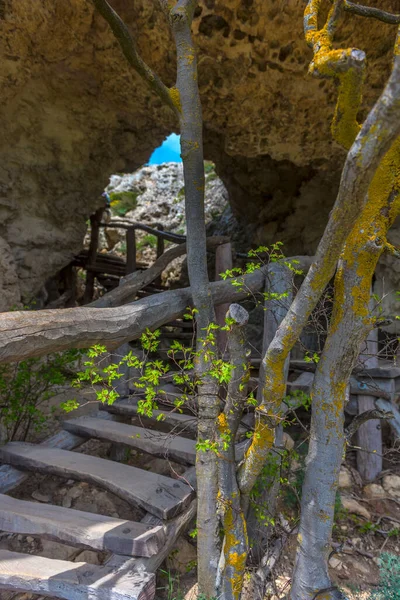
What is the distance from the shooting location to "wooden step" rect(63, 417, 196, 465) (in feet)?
8.22

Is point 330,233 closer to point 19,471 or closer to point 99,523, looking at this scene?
point 99,523

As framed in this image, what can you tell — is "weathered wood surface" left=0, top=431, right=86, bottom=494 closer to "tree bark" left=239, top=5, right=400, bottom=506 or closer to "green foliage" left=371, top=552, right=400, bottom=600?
"tree bark" left=239, top=5, right=400, bottom=506

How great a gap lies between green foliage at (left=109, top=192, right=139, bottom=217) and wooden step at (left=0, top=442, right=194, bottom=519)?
13.6 metres

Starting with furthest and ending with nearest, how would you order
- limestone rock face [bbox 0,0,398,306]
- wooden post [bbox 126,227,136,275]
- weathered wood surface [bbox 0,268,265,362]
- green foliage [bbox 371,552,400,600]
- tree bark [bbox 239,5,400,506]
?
wooden post [bbox 126,227,136,275] < limestone rock face [bbox 0,0,398,306] < green foliage [bbox 371,552,400,600] < weathered wood surface [bbox 0,268,265,362] < tree bark [bbox 239,5,400,506]

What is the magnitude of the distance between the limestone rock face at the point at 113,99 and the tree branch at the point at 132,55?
1364 mm

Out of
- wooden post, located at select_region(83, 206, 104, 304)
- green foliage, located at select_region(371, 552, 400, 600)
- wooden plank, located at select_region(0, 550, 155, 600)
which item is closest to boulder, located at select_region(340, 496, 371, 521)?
green foliage, located at select_region(371, 552, 400, 600)

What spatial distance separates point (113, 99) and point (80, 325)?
3.76 meters

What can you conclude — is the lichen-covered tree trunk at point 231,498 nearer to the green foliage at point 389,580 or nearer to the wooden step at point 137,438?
the wooden step at point 137,438

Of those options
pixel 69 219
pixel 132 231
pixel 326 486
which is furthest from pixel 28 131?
pixel 326 486

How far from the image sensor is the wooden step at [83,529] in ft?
5.79

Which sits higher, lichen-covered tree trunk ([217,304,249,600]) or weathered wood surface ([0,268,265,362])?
weathered wood surface ([0,268,265,362])

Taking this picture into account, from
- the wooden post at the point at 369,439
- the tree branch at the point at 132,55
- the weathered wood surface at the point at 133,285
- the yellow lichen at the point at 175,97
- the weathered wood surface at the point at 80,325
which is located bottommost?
the wooden post at the point at 369,439

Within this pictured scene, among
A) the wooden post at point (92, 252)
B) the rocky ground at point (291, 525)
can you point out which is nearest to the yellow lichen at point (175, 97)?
the rocky ground at point (291, 525)

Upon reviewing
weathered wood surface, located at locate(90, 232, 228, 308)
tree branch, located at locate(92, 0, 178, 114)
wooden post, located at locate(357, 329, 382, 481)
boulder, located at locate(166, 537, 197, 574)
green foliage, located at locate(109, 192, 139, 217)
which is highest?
green foliage, located at locate(109, 192, 139, 217)
